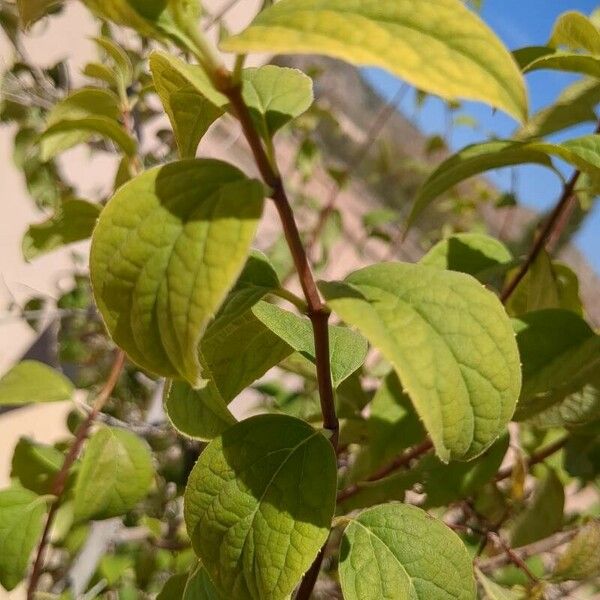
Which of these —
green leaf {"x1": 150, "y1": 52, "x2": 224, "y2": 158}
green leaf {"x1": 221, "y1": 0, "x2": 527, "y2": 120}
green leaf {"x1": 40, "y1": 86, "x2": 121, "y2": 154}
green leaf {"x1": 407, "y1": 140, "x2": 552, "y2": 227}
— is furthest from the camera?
green leaf {"x1": 40, "y1": 86, "x2": 121, "y2": 154}

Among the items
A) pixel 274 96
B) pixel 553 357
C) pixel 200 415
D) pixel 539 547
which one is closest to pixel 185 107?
pixel 274 96

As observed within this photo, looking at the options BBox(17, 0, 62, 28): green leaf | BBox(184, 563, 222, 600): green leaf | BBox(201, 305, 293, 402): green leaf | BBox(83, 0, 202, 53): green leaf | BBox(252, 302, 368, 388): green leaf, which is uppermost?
BBox(83, 0, 202, 53): green leaf

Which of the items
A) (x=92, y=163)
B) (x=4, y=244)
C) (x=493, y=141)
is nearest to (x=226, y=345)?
(x=493, y=141)

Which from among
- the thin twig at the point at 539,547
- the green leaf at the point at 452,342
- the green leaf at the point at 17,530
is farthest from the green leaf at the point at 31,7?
the thin twig at the point at 539,547

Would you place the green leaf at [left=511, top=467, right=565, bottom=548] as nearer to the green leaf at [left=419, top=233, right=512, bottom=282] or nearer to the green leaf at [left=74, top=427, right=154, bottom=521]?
the green leaf at [left=419, top=233, right=512, bottom=282]

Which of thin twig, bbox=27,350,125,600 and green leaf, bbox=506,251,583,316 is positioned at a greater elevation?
green leaf, bbox=506,251,583,316

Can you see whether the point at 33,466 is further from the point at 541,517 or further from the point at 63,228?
the point at 541,517

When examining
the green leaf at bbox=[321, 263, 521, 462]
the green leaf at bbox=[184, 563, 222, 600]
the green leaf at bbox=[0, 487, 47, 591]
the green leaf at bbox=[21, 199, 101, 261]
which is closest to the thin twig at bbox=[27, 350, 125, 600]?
the green leaf at bbox=[0, 487, 47, 591]
